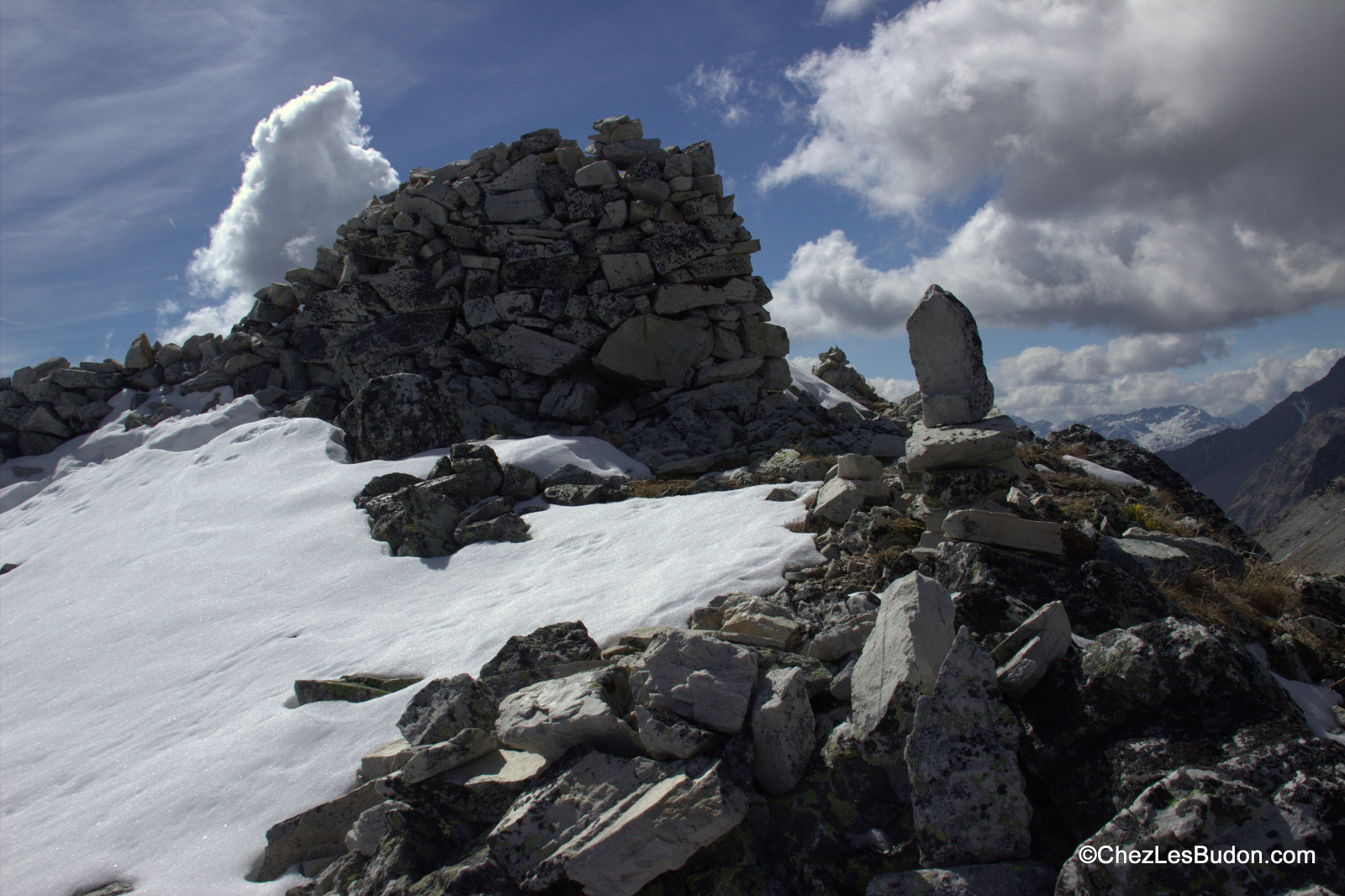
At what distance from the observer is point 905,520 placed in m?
6.48

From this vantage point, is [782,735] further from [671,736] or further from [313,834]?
[313,834]

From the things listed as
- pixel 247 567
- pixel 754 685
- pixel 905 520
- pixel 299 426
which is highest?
pixel 299 426

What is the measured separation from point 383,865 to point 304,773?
4.70 feet

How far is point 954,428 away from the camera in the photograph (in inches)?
250

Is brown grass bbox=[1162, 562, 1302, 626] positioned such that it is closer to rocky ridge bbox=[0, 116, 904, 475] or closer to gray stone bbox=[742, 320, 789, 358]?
rocky ridge bbox=[0, 116, 904, 475]

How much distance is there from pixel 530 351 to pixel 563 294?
1.40 metres

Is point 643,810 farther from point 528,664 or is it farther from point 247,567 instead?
point 247,567

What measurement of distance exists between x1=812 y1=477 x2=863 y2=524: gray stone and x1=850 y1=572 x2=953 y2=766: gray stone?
2.75m

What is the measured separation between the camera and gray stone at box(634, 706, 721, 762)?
348 cm

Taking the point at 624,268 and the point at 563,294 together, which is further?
the point at 563,294

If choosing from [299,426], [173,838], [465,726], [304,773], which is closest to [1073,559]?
[465,726]

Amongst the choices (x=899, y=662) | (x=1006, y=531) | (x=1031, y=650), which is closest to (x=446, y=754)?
(x=899, y=662)

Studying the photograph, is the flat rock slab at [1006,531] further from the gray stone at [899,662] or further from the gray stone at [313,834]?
the gray stone at [313,834]

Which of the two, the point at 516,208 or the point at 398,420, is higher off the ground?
the point at 516,208
